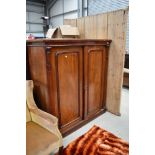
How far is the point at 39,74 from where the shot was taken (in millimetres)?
1881

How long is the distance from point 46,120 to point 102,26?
176cm

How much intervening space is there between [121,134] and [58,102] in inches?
40.0

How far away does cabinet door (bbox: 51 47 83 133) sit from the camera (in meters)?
1.85

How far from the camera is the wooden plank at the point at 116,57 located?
7.66 ft

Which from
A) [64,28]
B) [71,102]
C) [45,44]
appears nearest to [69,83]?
[71,102]

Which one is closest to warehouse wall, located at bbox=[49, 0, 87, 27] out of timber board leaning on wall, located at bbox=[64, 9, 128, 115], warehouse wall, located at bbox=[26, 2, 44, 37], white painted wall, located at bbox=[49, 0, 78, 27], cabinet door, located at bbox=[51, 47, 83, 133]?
white painted wall, located at bbox=[49, 0, 78, 27]

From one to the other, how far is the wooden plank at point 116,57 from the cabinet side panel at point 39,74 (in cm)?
126

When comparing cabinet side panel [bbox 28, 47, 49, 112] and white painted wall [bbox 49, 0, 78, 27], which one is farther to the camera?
white painted wall [bbox 49, 0, 78, 27]

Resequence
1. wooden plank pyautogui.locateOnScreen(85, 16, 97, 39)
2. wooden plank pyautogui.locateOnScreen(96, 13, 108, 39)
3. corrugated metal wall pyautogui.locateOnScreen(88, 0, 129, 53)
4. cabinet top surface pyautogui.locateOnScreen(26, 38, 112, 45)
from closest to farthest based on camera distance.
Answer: cabinet top surface pyautogui.locateOnScreen(26, 38, 112, 45) → wooden plank pyautogui.locateOnScreen(96, 13, 108, 39) → wooden plank pyautogui.locateOnScreen(85, 16, 97, 39) → corrugated metal wall pyautogui.locateOnScreen(88, 0, 129, 53)

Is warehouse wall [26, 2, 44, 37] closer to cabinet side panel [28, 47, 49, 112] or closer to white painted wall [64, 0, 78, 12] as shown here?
white painted wall [64, 0, 78, 12]

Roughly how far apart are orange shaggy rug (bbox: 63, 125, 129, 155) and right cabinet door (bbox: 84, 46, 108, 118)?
16.1 inches

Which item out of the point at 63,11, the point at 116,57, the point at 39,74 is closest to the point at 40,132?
the point at 39,74

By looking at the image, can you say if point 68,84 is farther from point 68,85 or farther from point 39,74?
point 39,74

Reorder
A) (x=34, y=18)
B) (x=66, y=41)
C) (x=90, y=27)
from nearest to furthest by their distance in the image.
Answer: (x=66, y=41), (x=90, y=27), (x=34, y=18)
